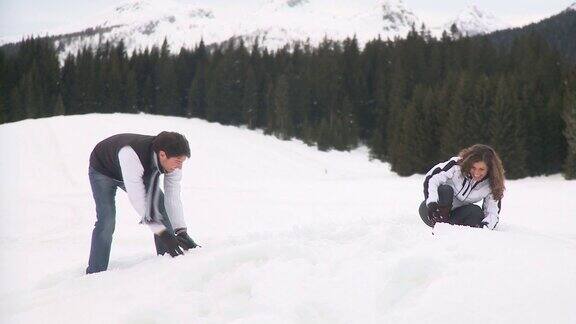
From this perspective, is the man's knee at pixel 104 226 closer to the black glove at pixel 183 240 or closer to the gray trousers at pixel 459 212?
the black glove at pixel 183 240

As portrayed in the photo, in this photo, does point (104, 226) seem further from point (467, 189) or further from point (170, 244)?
point (467, 189)

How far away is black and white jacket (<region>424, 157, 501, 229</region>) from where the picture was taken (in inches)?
195

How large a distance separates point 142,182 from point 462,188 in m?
3.28

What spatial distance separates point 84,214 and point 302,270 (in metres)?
10.2

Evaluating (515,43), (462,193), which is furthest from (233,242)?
(515,43)

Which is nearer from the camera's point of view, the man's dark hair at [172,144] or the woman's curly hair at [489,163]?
the man's dark hair at [172,144]

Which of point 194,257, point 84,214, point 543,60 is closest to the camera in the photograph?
point 194,257

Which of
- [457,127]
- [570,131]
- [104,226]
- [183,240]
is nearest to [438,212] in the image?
[183,240]

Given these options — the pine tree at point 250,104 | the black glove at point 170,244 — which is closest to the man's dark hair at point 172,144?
the black glove at point 170,244

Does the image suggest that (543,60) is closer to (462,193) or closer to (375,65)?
(375,65)

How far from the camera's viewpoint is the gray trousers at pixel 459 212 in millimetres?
4969

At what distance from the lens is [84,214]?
1191cm

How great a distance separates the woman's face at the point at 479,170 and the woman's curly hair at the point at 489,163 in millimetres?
30

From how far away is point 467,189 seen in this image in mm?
5094
